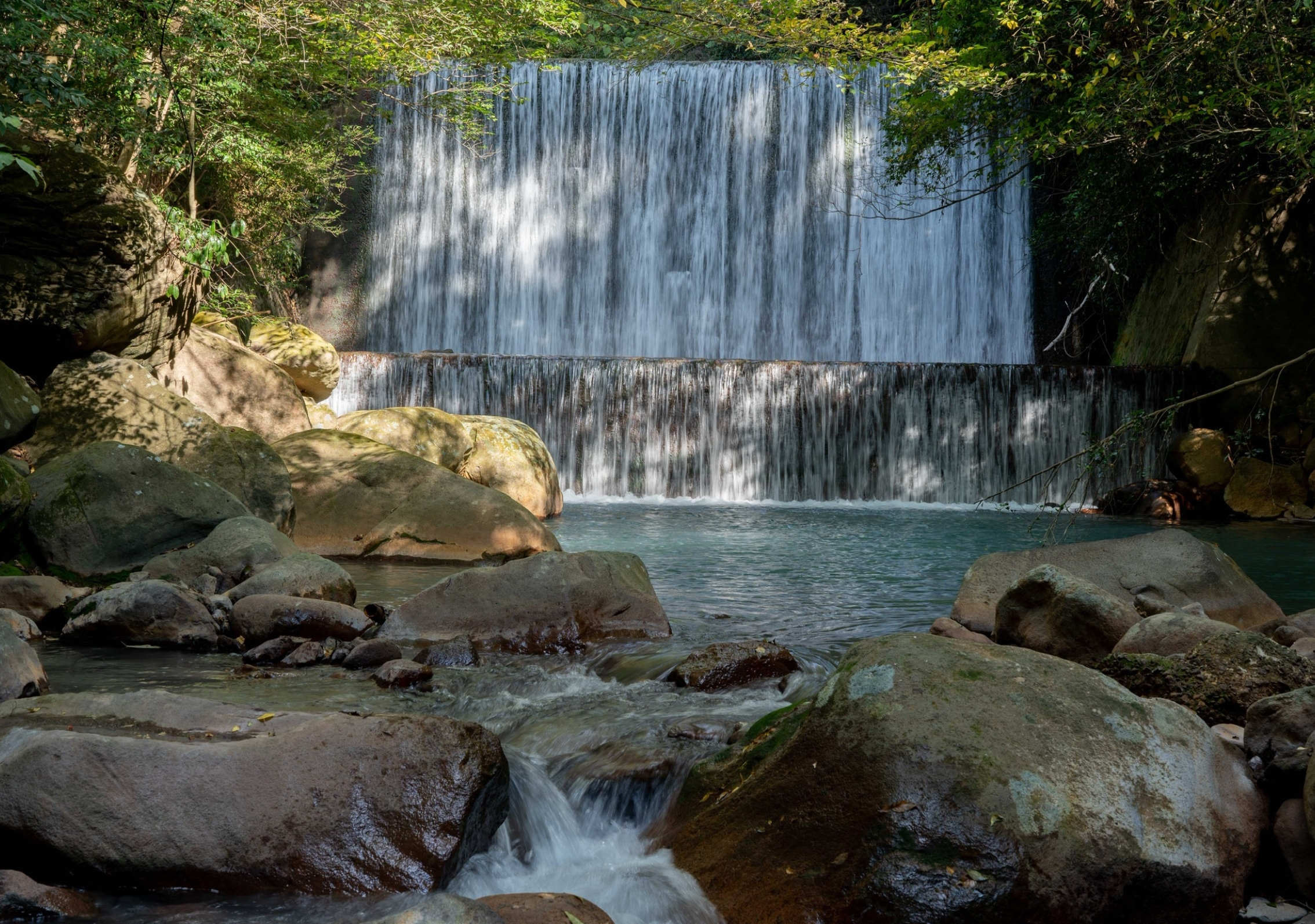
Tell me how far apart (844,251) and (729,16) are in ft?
34.0

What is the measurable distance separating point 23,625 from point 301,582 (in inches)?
52.0

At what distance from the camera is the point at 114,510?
654 centimetres

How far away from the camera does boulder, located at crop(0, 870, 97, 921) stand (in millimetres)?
2475

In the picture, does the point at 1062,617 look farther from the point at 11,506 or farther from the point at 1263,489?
the point at 1263,489

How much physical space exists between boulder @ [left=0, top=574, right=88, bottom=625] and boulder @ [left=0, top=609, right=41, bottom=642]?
87 mm

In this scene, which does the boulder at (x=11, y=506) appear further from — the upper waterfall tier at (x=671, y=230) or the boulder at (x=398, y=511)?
the upper waterfall tier at (x=671, y=230)

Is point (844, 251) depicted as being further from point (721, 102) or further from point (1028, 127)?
point (1028, 127)

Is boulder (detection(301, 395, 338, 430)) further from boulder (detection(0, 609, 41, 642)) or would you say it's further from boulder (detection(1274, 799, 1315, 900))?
boulder (detection(1274, 799, 1315, 900))

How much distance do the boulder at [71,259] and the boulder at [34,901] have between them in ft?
23.3

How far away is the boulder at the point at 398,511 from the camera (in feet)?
27.5

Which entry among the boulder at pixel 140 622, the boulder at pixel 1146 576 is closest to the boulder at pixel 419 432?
the boulder at pixel 140 622

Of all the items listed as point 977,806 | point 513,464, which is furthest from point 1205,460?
point 977,806

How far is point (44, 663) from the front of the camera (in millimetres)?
4586

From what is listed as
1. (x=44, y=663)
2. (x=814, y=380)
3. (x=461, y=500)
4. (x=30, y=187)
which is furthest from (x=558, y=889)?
(x=814, y=380)
